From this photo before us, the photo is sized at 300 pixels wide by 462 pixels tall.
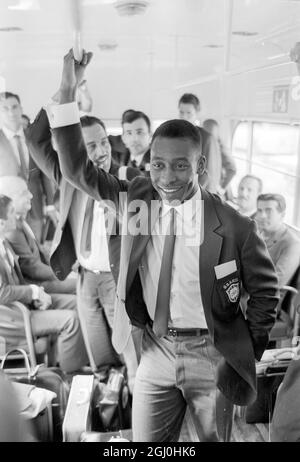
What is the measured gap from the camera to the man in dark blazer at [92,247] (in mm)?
1575

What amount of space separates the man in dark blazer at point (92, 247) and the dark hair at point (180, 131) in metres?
0.21

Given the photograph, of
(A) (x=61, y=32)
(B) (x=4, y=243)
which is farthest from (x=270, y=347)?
(A) (x=61, y=32)

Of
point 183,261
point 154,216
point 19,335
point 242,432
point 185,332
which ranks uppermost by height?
point 154,216

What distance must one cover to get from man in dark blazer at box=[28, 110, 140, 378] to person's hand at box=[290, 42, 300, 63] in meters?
0.65

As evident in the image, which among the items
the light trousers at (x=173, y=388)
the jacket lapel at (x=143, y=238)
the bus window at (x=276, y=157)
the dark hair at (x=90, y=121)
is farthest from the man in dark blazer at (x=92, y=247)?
the bus window at (x=276, y=157)

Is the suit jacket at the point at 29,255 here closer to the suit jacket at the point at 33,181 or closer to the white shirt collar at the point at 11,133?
the suit jacket at the point at 33,181

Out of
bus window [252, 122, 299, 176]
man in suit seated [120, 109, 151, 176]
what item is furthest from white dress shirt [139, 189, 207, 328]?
bus window [252, 122, 299, 176]

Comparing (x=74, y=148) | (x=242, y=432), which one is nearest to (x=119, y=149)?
(x=74, y=148)

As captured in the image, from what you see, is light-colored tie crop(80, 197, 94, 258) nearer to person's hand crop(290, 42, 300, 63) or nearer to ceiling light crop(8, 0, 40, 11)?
ceiling light crop(8, 0, 40, 11)

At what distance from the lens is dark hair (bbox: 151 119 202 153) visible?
1.43 meters

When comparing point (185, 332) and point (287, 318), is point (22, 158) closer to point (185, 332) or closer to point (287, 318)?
point (185, 332)

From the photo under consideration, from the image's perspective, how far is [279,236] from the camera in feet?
5.28

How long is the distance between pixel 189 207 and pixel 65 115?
471 millimetres
